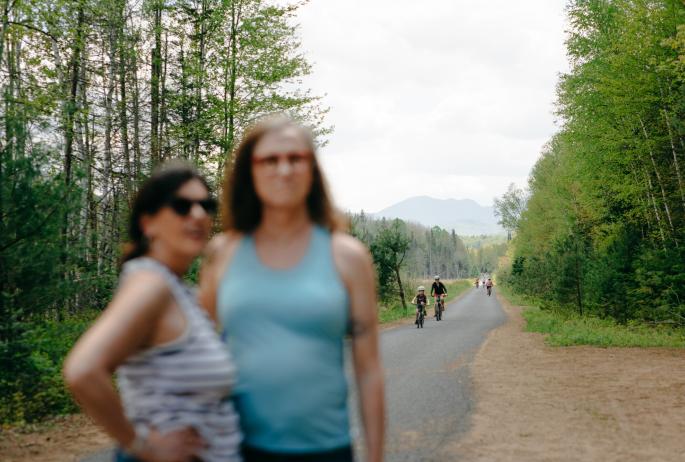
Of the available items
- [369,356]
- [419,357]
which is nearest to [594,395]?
[419,357]

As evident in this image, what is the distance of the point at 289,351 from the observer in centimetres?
182

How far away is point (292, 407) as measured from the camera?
6.00ft

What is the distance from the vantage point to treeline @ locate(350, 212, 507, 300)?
3253 cm

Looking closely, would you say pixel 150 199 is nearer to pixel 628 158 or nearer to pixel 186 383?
pixel 186 383

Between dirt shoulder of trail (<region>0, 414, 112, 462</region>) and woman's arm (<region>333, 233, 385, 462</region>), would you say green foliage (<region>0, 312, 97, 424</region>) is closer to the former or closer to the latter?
dirt shoulder of trail (<region>0, 414, 112, 462</region>)

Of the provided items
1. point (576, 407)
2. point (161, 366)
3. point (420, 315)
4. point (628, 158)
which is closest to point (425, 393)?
point (576, 407)

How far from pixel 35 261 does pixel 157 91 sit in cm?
1680

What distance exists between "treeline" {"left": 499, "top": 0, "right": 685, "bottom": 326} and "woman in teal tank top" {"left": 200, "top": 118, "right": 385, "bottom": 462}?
1449 cm

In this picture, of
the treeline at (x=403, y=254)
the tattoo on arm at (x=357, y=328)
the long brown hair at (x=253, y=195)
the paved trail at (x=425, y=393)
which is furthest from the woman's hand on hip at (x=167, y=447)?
the treeline at (x=403, y=254)

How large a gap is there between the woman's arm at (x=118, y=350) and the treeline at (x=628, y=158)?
49.2 feet

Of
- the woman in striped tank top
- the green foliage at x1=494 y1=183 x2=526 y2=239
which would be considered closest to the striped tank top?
the woman in striped tank top

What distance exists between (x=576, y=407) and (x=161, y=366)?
872 cm

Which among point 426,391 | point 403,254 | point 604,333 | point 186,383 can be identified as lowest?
point 604,333

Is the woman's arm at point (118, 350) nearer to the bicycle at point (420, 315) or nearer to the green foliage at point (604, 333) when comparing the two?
the green foliage at point (604, 333)
